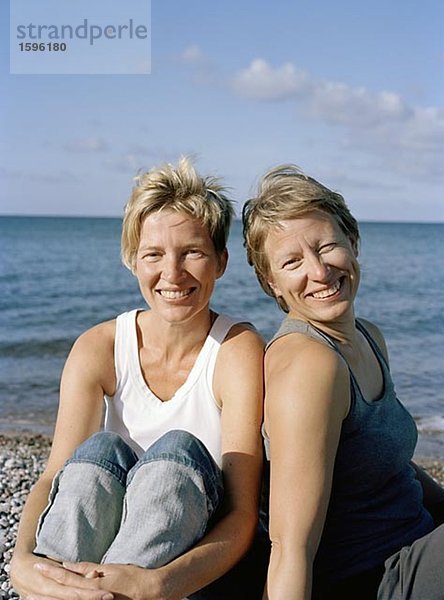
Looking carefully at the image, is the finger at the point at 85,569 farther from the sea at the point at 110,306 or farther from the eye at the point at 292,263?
the sea at the point at 110,306

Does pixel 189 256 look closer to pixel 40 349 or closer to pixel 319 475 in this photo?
pixel 319 475

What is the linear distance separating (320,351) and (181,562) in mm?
792

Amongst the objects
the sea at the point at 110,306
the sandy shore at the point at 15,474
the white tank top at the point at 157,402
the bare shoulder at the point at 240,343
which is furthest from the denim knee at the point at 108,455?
the sea at the point at 110,306

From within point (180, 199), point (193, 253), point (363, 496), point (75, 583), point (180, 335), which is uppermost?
point (180, 199)

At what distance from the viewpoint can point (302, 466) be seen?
9.06 feet

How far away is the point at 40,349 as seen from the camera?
16.6m

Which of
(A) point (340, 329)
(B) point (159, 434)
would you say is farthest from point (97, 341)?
(A) point (340, 329)

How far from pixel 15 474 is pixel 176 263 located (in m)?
4.36

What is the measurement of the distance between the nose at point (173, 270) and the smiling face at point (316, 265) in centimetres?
43

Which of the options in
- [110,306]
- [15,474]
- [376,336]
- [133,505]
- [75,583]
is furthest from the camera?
[110,306]

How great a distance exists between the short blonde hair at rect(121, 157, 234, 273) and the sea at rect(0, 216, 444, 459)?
20.0ft

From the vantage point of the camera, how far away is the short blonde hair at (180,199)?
348cm

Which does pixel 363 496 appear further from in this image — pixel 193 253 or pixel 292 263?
pixel 193 253

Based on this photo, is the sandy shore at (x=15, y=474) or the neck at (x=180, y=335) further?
the sandy shore at (x=15, y=474)
